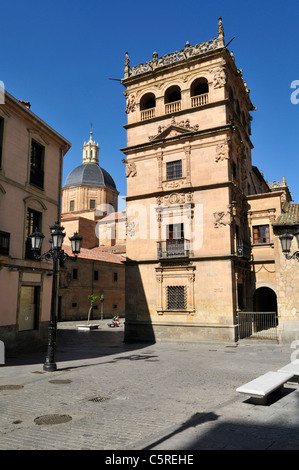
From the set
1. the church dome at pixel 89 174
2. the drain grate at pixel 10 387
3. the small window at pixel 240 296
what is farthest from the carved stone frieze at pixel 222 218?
the church dome at pixel 89 174

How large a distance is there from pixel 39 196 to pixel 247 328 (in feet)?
45.9

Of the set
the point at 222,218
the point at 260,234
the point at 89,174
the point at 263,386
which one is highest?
the point at 89,174

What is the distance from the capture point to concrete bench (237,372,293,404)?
6887 mm

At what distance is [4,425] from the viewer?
6.22 m

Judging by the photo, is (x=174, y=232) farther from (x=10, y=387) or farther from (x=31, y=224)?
(x=10, y=387)

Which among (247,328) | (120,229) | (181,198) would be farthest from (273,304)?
(120,229)

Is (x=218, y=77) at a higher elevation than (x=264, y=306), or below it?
higher

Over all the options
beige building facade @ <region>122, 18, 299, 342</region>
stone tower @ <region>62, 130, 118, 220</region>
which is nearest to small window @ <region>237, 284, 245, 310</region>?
beige building facade @ <region>122, 18, 299, 342</region>

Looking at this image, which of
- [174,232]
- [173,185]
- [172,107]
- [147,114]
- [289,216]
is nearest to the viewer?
[289,216]

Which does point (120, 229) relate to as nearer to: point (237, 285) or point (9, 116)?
point (237, 285)

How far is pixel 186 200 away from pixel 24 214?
9.66 metres

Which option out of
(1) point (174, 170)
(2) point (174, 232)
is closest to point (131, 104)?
(1) point (174, 170)

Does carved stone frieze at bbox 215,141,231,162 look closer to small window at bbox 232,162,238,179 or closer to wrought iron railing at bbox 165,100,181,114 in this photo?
small window at bbox 232,162,238,179

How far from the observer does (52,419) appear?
659cm
